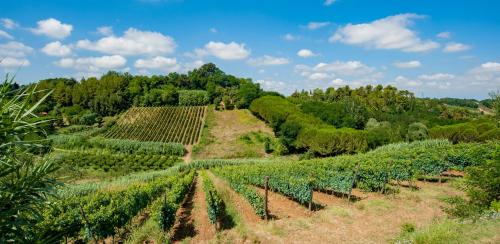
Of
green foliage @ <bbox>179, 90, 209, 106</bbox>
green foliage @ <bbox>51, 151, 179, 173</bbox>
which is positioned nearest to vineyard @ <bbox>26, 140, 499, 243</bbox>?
green foliage @ <bbox>51, 151, 179, 173</bbox>

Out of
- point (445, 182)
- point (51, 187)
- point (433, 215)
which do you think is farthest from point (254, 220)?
point (445, 182)

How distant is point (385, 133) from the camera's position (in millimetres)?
54781

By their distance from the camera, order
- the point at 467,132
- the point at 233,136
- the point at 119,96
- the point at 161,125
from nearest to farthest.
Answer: the point at 467,132
the point at 233,136
the point at 161,125
the point at 119,96

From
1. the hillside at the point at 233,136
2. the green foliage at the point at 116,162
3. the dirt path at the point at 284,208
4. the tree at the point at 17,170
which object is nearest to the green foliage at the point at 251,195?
the dirt path at the point at 284,208

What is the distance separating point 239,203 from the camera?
22062 mm

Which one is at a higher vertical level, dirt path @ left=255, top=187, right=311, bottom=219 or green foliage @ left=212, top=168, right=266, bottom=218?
green foliage @ left=212, top=168, right=266, bottom=218

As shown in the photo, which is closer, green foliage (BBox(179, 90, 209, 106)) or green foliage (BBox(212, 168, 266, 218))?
green foliage (BBox(212, 168, 266, 218))

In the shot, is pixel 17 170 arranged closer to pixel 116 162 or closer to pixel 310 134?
pixel 116 162

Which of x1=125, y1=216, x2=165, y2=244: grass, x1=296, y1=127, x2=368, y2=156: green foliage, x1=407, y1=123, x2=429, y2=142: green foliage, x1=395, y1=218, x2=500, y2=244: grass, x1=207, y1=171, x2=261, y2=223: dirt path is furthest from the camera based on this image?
x1=407, y1=123, x2=429, y2=142: green foliage

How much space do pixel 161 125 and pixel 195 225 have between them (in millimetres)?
59301

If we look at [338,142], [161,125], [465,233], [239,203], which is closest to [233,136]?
[161,125]

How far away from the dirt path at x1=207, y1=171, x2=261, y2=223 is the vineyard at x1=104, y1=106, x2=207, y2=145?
120ft

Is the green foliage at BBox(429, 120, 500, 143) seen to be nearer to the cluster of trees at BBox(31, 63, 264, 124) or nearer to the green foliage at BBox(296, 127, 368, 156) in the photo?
the green foliage at BBox(296, 127, 368, 156)

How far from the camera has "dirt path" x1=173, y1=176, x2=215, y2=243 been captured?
1581 cm
